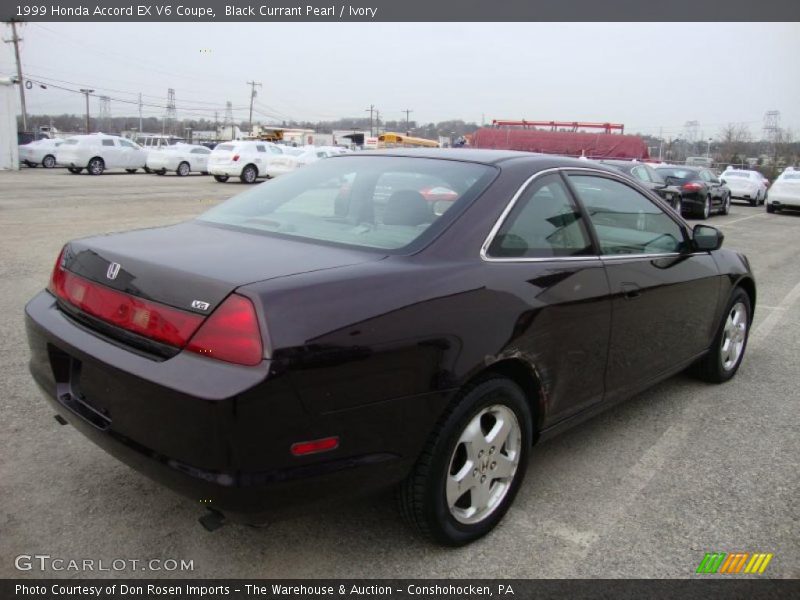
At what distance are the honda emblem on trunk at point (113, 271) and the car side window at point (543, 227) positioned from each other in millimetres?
1425

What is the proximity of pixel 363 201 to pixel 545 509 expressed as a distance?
5.40 feet

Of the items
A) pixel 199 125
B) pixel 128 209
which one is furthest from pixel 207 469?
pixel 199 125

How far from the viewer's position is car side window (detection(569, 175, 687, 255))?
3396mm

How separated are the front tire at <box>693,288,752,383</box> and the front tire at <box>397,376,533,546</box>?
7.54 ft

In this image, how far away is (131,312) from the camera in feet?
7.53

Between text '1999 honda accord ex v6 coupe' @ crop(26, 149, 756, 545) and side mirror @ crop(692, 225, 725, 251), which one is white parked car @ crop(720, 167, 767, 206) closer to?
side mirror @ crop(692, 225, 725, 251)

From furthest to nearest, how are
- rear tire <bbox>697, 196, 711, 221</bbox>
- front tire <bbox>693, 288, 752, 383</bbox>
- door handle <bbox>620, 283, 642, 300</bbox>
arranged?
rear tire <bbox>697, 196, 711, 221</bbox> < front tire <bbox>693, 288, 752, 383</bbox> < door handle <bbox>620, 283, 642, 300</bbox>

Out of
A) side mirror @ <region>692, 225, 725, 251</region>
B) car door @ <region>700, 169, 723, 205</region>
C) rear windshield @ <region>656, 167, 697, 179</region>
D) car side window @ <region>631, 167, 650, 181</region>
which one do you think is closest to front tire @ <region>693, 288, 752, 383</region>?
side mirror @ <region>692, 225, 725, 251</region>

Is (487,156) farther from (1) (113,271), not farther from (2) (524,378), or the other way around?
(1) (113,271)

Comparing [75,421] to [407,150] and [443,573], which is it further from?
[407,150]

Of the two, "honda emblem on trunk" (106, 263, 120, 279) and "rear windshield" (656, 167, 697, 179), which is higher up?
"honda emblem on trunk" (106, 263, 120, 279)

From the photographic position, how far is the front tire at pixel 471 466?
7.94ft

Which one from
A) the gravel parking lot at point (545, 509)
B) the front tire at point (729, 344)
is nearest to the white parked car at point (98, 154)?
the gravel parking lot at point (545, 509)

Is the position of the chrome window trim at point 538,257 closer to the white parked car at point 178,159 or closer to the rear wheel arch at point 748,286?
the rear wheel arch at point 748,286
